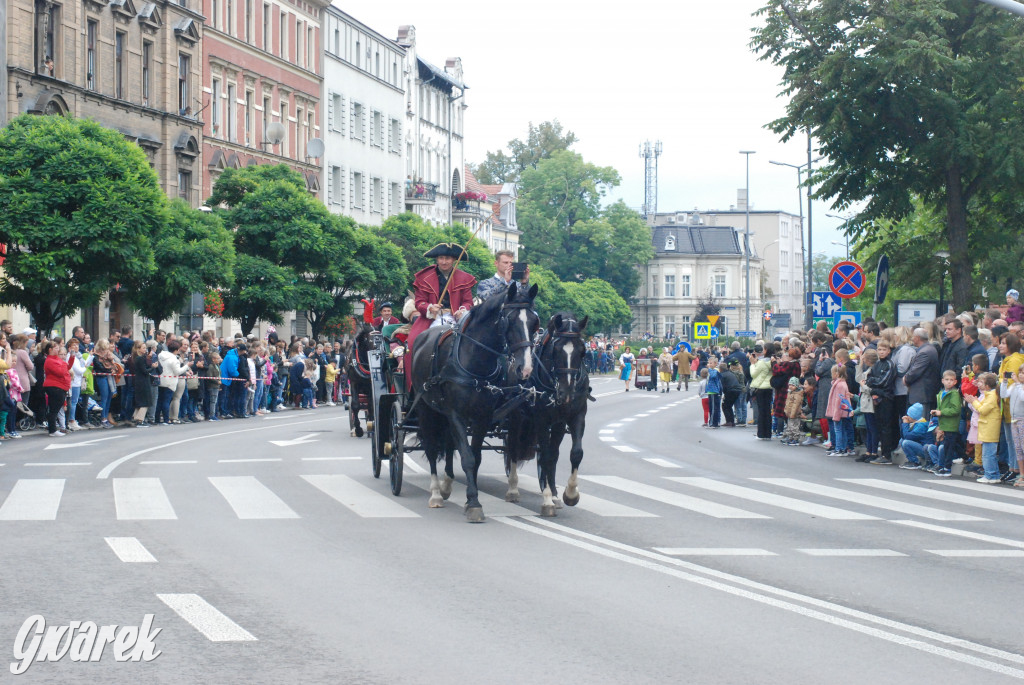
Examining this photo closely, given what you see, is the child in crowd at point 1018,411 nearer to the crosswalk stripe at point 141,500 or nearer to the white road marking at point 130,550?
the crosswalk stripe at point 141,500

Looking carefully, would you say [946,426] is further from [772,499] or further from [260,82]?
[260,82]

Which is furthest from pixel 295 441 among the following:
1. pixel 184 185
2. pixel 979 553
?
pixel 184 185

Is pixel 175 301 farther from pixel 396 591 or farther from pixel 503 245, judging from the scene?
pixel 503 245

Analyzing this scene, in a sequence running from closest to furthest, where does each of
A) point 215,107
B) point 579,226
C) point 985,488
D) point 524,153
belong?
point 985,488 → point 215,107 → point 579,226 → point 524,153

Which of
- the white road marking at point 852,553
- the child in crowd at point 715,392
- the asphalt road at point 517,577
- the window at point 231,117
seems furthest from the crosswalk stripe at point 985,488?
the window at point 231,117

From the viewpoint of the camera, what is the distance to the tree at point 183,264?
34.8 m

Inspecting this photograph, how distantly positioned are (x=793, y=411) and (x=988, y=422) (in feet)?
23.1

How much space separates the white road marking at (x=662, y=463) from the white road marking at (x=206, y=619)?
447 inches

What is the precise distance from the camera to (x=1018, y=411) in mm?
16531

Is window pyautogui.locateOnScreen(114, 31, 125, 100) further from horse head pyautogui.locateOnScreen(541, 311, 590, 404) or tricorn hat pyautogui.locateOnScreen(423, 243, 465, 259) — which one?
horse head pyautogui.locateOnScreen(541, 311, 590, 404)

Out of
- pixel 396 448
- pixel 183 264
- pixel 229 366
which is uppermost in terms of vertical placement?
pixel 183 264

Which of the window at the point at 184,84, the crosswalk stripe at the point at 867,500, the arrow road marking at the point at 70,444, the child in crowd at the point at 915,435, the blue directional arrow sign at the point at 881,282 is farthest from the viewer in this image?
the window at the point at 184,84

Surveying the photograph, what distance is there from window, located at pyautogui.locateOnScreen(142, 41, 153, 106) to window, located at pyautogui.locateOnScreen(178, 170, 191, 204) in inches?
129

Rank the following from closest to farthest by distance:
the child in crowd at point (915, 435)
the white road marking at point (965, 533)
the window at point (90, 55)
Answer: the white road marking at point (965, 533)
the child in crowd at point (915, 435)
the window at point (90, 55)
